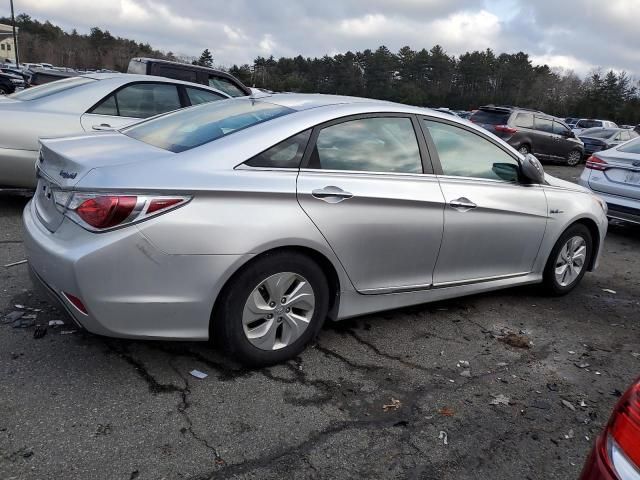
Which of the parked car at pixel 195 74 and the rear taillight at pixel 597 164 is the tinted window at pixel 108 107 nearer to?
the parked car at pixel 195 74

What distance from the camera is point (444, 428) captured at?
2.79m

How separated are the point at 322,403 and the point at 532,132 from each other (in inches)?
635

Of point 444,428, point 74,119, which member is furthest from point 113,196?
point 74,119

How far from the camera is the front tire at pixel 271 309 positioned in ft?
9.54

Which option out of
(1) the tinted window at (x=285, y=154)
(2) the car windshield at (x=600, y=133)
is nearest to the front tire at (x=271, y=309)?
(1) the tinted window at (x=285, y=154)

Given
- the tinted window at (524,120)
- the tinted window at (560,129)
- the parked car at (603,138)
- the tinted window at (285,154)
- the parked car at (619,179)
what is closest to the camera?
the tinted window at (285,154)

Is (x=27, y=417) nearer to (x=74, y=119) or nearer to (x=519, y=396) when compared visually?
(x=519, y=396)

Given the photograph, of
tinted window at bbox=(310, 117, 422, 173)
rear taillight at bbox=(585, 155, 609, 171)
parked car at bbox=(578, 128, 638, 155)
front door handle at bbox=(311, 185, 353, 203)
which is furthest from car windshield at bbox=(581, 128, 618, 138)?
front door handle at bbox=(311, 185, 353, 203)

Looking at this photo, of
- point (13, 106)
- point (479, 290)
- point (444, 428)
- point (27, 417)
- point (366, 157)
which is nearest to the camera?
point (27, 417)

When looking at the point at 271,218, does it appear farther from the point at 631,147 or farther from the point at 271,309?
the point at 631,147

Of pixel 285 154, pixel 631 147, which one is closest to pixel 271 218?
pixel 285 154

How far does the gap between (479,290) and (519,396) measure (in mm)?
1102

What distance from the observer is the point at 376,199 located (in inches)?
132

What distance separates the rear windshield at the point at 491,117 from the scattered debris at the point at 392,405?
14.7m
